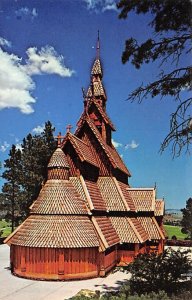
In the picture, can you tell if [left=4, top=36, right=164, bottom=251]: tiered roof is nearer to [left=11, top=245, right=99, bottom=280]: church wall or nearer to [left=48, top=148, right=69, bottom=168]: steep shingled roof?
[left=48, top=148, right=69, bottom=168]: steep shingled roof

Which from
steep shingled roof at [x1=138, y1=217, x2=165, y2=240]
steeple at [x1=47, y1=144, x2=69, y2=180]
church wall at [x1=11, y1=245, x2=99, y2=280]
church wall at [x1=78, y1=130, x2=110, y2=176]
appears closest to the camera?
church wall at [x1=11, y1=245, x2=99, y2=280]

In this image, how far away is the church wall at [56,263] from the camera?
72.4 feet

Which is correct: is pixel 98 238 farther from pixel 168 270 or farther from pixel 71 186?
pixel 168 270

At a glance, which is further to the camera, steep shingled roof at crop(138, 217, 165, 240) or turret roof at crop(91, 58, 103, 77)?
turret roof at crop(91, 58, 103, 77)

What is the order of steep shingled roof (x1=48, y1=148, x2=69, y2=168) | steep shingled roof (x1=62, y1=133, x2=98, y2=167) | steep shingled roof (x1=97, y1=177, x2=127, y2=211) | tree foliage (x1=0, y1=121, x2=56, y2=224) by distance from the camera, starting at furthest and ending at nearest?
tree foliage (x1=0, y1=121, x2=56, y2=224), steep shingled roof (x1=97, y1=177, x2=127, y2=211), steep shingled roof (x1=62, y1=133, x2=98, y2=167), steep shingled roof (x1=48, y1=148, x2=69, y2=168)

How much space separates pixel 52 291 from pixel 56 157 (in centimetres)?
937

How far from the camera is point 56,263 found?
870 inches

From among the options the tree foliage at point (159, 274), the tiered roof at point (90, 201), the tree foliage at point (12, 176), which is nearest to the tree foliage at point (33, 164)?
the tree foliage at point (12, 176)

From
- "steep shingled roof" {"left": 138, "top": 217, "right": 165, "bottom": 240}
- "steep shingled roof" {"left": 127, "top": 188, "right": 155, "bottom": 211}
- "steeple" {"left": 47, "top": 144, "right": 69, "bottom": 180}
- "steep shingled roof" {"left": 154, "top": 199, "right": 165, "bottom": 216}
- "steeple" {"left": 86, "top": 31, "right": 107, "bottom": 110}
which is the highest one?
"steeple" {"left": 86, "top": 31, "right": 107, "bottom": 110}

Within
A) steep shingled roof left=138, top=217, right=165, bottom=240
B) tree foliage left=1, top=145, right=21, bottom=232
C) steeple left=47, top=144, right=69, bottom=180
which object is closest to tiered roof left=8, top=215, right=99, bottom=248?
steeple left=47, top=144, right=69, bottom=180

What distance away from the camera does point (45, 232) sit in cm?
2261

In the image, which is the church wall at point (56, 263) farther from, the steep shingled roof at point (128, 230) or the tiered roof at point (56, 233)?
the steep shingled roof at point (128, 230)

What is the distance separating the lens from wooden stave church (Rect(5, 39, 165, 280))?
22.3 m

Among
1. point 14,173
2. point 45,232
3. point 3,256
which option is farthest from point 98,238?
point 14,173
